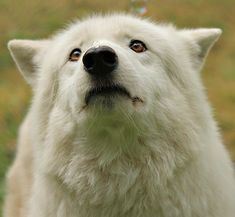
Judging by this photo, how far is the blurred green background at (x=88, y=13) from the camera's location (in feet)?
31.6

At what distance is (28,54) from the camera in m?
5.20

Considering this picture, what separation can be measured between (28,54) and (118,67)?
1.27 metres

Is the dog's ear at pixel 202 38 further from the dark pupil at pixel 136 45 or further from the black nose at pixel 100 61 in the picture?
the black nose at pixel 100 61

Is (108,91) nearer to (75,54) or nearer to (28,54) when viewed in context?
(75,54)

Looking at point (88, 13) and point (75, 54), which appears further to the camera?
point (88, 13)

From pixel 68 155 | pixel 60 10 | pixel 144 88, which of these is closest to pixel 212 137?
pixel 144 88

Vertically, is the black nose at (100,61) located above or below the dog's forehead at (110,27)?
below

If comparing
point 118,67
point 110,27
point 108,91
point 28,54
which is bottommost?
point 28,54

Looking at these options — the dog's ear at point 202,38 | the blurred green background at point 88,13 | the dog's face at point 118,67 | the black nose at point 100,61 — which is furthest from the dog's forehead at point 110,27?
the blurred green background at point 88,13

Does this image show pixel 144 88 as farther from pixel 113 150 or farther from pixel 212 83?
pixel 212 83

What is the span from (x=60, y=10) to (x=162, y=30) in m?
7.56

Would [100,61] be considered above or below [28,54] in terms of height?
above

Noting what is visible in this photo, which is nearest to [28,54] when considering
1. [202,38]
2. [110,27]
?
[110,27]

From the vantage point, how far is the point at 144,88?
4281 millimetres
